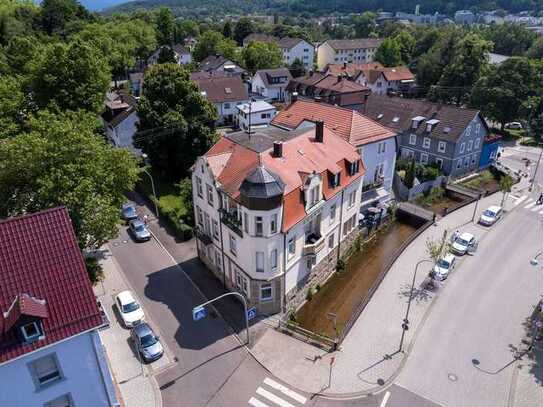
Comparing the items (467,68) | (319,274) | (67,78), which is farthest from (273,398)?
(467,68)

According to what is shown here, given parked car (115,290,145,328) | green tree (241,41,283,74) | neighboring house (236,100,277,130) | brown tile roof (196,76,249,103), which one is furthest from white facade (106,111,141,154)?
green tree (241,41,283,74)

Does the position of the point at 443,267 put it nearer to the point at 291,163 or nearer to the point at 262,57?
the point at 291,163

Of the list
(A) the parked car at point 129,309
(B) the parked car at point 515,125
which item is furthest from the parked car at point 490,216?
(B) the parked car at point 515,125

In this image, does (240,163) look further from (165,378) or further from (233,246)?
(165,378)

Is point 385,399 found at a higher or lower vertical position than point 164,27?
lower

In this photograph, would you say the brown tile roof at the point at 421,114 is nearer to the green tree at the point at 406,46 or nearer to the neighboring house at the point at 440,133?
the neighboring house at the point at 440,133
